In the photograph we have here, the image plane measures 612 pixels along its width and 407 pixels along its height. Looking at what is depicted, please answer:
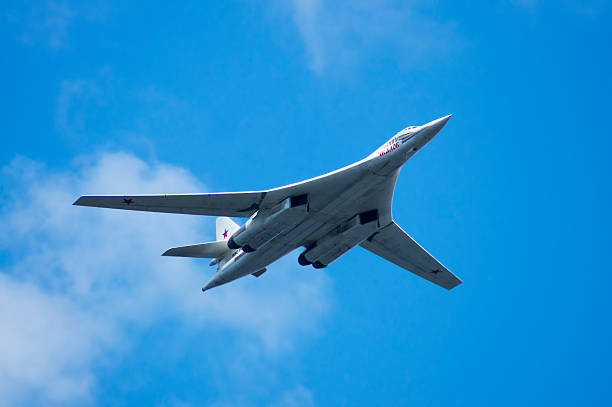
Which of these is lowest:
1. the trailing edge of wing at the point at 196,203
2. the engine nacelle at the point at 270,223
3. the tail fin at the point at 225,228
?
the engine nacelle at the point at 270,223

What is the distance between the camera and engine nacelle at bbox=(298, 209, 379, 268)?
31281mm

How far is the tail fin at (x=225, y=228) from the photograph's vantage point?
39.7 m

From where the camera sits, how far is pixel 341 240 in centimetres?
3238

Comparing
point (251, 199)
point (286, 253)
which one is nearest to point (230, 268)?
point (286, 253)

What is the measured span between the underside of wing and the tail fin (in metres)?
8.62

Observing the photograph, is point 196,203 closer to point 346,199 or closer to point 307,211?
point 307,211

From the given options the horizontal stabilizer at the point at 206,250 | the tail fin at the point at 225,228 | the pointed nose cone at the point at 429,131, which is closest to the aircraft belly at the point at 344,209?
the pointed nose cone at the point at 429,131

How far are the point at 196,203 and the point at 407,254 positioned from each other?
Result: 1258 centimetres

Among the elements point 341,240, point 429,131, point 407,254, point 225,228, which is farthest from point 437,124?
point 225,228

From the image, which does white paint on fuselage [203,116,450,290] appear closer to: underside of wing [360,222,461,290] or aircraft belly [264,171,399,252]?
aircraft belly [264,171,399,252]

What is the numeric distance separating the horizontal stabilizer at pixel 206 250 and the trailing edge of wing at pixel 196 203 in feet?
13.5

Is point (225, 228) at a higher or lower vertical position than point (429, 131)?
higher

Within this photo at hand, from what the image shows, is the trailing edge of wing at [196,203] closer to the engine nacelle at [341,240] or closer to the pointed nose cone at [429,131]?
the engine nacelle at [341,240]

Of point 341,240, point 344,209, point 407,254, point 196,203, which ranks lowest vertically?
point 407,254
